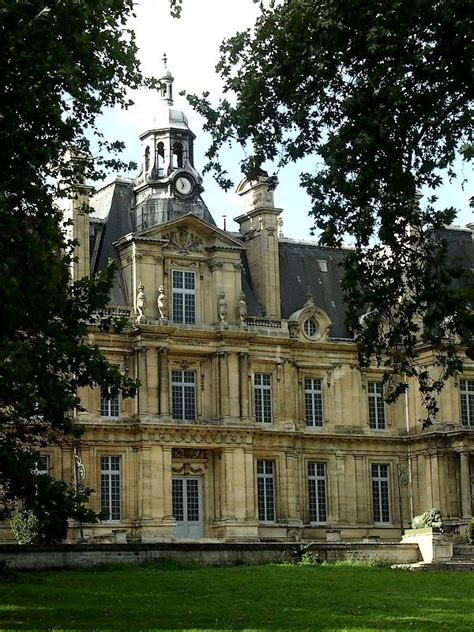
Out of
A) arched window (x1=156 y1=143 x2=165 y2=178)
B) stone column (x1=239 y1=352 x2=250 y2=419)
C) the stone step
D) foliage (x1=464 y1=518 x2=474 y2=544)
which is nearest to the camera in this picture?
the stone step

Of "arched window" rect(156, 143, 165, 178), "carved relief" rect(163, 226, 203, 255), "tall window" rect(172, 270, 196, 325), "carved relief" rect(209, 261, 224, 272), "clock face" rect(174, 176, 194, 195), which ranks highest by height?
"arched window" rect(156, 143, 165, 178)

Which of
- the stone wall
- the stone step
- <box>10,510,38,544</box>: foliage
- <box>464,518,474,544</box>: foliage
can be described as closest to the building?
<box>464,518,474,544</box>: foliage

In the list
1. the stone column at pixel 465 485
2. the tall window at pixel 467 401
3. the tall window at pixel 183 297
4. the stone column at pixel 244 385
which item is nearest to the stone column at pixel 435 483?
the stone column at pixel 465 485

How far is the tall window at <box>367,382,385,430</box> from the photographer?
52.5 metres

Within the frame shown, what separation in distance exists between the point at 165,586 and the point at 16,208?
9.76 m

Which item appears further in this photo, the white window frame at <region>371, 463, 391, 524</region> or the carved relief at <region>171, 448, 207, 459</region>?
the white window frame at <region>371, 463, 391, 524</region>

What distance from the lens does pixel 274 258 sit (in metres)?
51.7

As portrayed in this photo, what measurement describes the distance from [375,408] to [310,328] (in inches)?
169

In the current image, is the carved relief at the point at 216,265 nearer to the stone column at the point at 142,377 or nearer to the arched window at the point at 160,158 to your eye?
the arched window at the point at 160,158

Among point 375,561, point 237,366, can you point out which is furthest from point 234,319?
point 375,561

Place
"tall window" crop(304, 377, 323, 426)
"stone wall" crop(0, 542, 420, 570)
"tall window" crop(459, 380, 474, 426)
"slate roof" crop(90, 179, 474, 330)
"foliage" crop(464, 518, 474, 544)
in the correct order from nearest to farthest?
1. "stone wall" crop(0, 542, 420, 570)
2. "foliage" crop(464, 518, 474, 544)
3. "slate roof" crop(90, 179, 474, 330)
4. "tall window" crop(304, 377, 323, 426)
5. "tall window" crop(459, 380, 474, 426)

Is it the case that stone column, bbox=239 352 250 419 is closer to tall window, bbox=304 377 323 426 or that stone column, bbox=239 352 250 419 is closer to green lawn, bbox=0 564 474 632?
tall window, bbox=304 377 323 426

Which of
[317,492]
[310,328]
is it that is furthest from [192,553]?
[310,328]

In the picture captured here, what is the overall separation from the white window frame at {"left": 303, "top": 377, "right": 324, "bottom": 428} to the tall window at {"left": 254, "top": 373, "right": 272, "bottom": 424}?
1.77m
